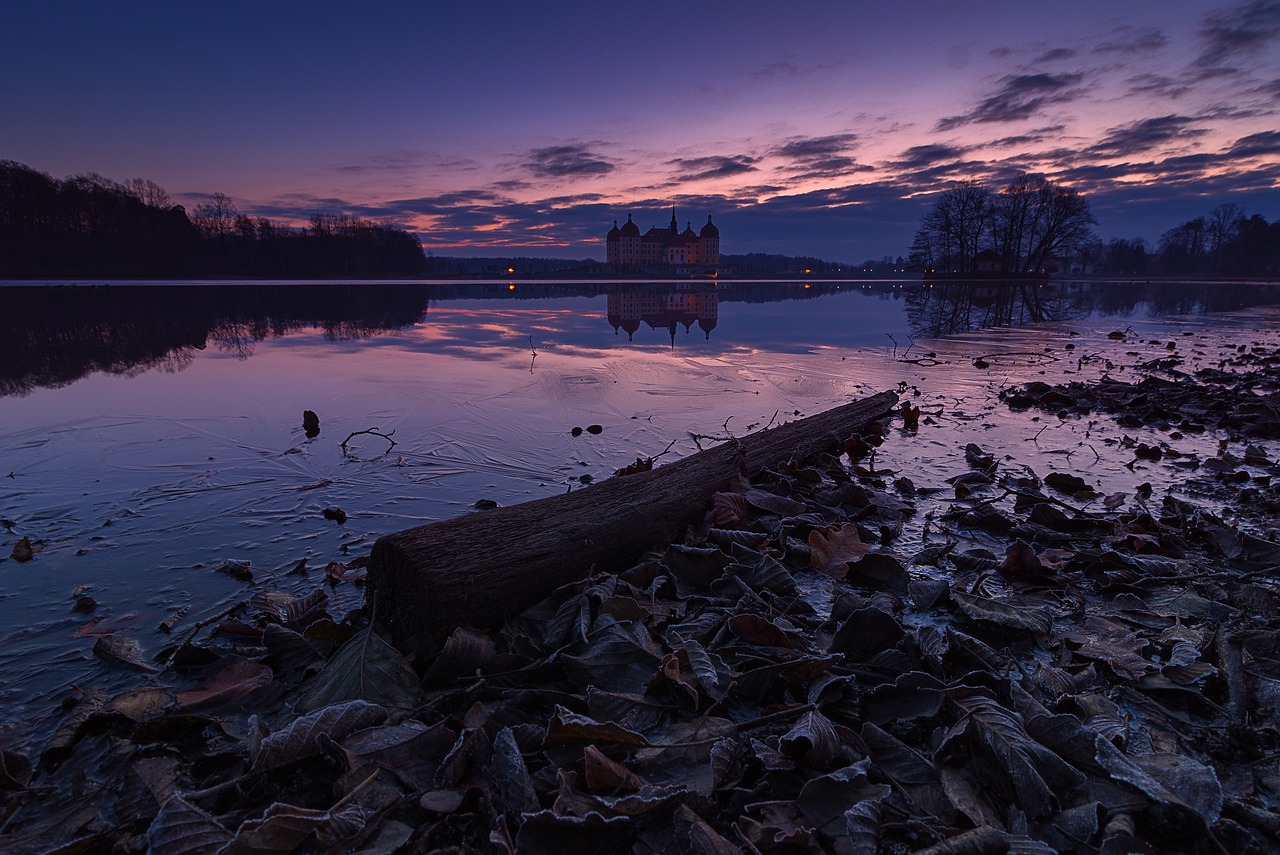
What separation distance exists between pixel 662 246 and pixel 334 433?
496ft

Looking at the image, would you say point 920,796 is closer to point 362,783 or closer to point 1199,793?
point 1199,793

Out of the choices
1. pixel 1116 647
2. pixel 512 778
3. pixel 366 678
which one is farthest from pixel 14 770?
pixel 1116 647

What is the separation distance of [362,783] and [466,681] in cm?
55

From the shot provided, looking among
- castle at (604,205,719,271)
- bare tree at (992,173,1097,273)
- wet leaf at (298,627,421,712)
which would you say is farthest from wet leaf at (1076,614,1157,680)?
castle at (604,205,719,271)

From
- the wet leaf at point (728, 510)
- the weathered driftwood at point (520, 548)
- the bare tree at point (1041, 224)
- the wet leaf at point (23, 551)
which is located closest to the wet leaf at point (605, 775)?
the weathered driftwood at point (520, 548)

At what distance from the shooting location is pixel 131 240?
7006 centimetres

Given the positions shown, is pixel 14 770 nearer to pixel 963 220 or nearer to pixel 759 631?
pixel 759 631

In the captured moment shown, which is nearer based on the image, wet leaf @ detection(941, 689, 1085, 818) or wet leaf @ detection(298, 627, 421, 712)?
wet leaf @ detection(941, 689, 1085, 818)

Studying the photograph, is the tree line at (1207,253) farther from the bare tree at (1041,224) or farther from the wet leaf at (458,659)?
the wet leaf at (458,659)

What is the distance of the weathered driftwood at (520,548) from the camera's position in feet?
7.45

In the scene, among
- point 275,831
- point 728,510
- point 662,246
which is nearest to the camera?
point 275,831

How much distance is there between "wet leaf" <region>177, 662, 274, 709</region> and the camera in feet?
6.49

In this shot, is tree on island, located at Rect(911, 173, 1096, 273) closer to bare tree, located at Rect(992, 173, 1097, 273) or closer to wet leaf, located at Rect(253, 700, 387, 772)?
bare tree, located at Rect(992, 173, 1097, 273)

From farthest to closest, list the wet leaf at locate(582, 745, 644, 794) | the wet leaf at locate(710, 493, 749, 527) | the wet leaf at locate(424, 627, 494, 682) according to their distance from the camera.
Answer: the wet leaf at locate(710, 493, 749, 527)
the wet leaf at locate(424, 627, 494, 682)
the wet leaf at locate(582, 745, 644, 794)
